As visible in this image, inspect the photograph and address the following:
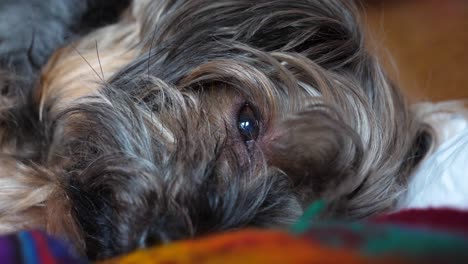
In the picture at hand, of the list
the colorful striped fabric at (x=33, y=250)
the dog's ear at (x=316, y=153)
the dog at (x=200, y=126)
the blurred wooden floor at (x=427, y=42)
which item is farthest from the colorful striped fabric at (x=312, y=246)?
the blurred wooden floor at (x=427, y=42)

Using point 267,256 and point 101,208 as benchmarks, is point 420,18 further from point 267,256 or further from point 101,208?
point 267,256

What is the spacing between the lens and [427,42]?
2.09m

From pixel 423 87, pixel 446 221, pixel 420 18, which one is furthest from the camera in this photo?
pixel 420 18

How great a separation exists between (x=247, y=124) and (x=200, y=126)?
93 mm

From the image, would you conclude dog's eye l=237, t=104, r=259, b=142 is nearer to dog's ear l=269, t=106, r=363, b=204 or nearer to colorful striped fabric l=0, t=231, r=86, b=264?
dog's ear l=269, t=106, r=363, b=204

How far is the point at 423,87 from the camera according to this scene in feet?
5.97

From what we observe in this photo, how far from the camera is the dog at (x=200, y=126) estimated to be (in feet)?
3.06

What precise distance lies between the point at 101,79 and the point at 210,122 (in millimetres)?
283

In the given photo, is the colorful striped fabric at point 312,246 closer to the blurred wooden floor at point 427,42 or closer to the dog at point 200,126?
the dog at point 200,126

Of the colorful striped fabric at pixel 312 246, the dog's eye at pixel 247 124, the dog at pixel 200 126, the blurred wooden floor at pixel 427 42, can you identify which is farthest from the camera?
the blurred wooden floor at pixel 427 42

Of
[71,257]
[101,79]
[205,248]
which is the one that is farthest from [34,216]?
[205,248]

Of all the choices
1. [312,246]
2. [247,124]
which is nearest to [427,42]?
[247,124]

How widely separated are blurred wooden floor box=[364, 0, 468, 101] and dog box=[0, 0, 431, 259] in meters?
0.53

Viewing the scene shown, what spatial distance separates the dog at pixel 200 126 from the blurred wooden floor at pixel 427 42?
0.53 m
